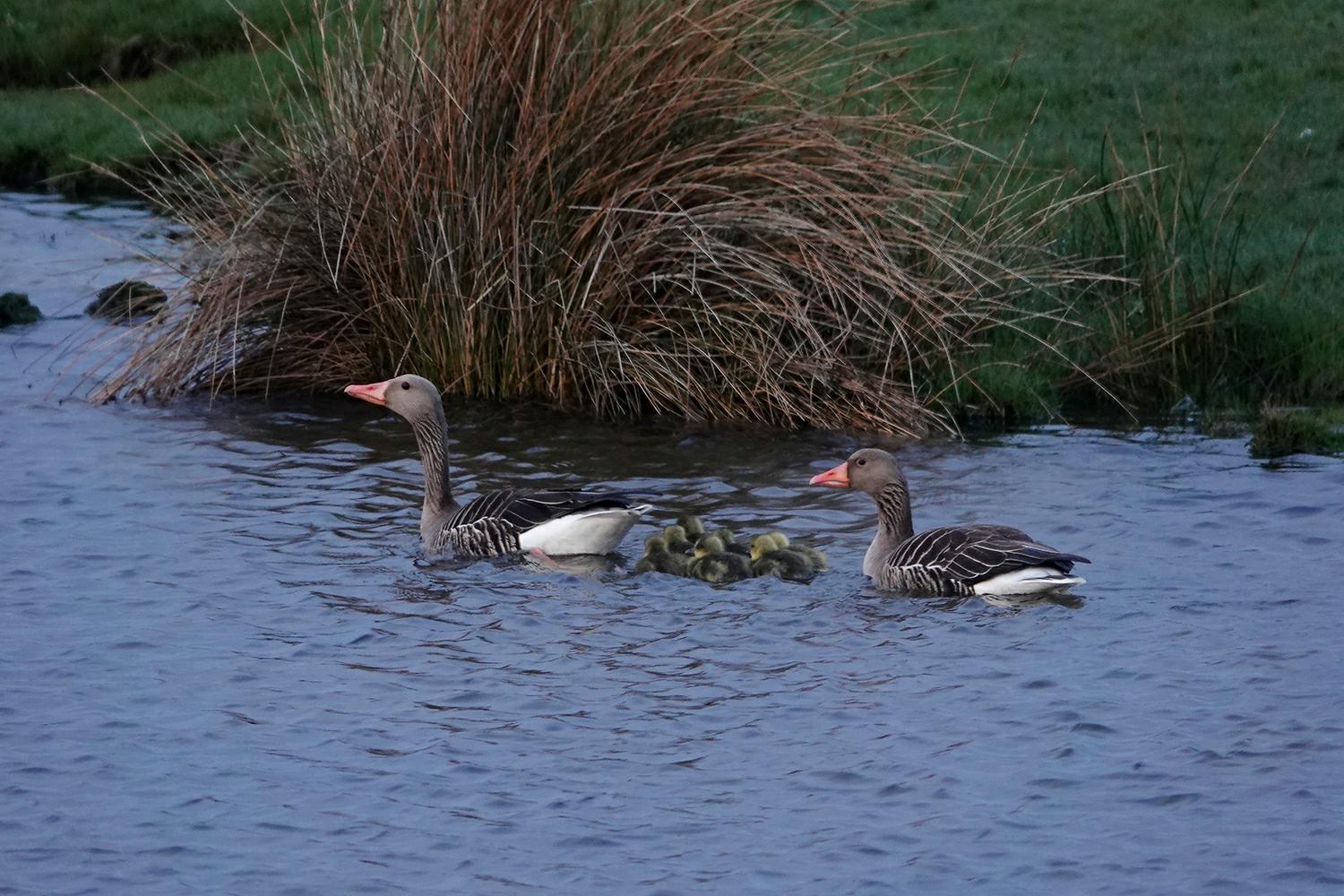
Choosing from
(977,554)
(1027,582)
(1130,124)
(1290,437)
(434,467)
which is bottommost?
(1027,582)

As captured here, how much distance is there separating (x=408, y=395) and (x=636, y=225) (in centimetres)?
290

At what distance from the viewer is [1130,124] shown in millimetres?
19109

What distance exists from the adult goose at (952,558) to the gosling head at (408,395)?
111 inches

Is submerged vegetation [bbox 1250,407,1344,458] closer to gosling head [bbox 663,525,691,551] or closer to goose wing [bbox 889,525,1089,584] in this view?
goose wing [bbox 889,525,1089,584]

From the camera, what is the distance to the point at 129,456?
13.1 metres

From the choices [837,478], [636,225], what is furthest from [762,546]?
[636,225]

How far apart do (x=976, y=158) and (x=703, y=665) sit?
9751mm

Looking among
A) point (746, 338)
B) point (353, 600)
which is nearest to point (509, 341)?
point (746, 338)

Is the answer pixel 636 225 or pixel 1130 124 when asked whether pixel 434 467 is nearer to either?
pixel 636 225

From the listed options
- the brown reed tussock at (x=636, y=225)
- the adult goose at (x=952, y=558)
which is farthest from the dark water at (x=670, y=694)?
the brown reed tussock at (x=636, y=225)

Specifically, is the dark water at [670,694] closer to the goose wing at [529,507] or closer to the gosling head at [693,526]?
the goose wing at [529,507]

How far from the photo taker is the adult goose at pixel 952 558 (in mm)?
9414

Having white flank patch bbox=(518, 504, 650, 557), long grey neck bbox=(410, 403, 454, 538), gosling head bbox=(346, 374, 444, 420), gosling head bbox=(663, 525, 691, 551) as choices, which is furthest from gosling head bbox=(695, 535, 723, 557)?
gosling head bbox=(346, 374, 444, 420)

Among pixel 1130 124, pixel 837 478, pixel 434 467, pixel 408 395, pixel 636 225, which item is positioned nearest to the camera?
pixel 837 478
